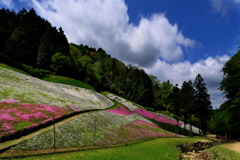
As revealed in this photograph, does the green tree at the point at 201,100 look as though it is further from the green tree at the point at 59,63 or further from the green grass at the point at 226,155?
the green tree at the point at 59,63

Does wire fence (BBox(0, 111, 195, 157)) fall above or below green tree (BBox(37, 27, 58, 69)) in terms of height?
below

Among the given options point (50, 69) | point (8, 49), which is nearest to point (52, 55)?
point (50, 69)

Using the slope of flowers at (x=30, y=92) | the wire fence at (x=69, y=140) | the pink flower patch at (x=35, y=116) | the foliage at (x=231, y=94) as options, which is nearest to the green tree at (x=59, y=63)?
the slope of flowers at (x=30, y=92)

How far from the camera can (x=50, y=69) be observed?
70.5m

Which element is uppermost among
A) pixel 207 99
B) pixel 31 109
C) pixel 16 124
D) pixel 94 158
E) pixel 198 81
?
pixel 198 81

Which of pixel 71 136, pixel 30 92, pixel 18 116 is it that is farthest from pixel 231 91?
pixel 30 92

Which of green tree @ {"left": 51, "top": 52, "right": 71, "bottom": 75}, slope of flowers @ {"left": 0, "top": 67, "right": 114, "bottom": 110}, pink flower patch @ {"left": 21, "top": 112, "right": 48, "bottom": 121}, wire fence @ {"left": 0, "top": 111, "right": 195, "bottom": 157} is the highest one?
green tree @ {"left": 51, "top": 52, "right": 71, "bottom": 75}

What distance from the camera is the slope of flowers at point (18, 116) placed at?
52.5 ft

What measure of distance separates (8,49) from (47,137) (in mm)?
61164

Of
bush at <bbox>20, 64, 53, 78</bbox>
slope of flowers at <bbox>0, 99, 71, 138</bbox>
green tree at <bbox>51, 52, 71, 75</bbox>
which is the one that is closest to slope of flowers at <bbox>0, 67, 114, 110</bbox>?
slope of flowers at <bbox>0, 99, 71, 138</bbox>

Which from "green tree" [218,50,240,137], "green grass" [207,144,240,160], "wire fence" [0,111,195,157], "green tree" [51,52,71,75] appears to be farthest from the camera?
"green tree" [51,52,71,75]

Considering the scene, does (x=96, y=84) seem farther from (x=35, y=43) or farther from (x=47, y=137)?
→ (x=47, y=137)

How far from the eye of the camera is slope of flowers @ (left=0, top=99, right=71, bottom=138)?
1599 centimetres

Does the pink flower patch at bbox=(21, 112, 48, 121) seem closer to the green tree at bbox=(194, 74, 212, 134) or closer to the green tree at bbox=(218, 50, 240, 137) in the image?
the green tree at bbox=(218, 50, 240, 137)
